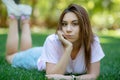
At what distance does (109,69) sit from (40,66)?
2.94 feet

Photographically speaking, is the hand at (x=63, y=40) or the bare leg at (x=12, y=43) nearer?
the hand at (x=63, y=40)

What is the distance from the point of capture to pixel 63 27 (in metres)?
3.57

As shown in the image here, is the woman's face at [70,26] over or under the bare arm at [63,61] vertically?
over

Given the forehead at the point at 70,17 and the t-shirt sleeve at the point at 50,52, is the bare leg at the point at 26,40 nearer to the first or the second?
the t-shirt sleeve at the point at 50,52

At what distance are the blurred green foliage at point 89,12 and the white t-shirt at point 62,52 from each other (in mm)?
15576

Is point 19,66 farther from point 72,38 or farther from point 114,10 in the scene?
point 114,10

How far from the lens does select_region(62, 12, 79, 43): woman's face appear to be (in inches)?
138

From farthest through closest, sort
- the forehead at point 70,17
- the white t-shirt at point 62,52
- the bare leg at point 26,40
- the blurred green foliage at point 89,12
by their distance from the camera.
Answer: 1. the blurred green foliage at point 89,12
2. the bare leg at point 26,40
3. the white t-shirt at point 62,52
4. the forehead at point 70,17

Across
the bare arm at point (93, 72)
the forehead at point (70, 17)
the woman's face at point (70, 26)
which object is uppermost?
the forehead at point (70, 17)

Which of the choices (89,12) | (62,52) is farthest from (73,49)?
(89,12)

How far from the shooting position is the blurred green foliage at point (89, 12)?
1966 centimetres

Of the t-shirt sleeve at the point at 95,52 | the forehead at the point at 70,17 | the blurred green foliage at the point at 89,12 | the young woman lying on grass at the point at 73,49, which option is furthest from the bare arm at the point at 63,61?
the blurred green foliage at the point at 89,12

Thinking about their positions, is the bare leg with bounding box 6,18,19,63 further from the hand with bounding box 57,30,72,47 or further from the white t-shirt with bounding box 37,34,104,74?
the hand with bounding box 57,30,72,47

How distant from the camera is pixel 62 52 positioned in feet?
12.2
